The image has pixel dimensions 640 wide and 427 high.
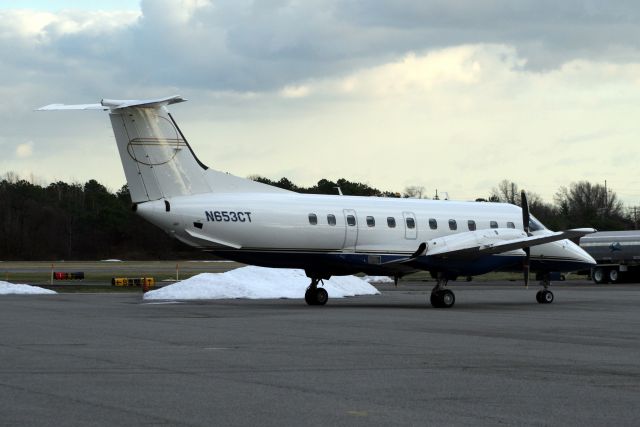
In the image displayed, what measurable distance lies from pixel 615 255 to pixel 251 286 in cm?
2744

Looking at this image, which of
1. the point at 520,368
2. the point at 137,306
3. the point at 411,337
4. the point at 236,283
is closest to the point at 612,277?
the point at 236,283

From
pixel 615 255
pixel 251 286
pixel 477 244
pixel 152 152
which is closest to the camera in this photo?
pixel 152 152

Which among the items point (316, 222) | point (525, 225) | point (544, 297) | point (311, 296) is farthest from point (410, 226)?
point (544, 297)

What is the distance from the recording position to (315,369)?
1363 centimetres

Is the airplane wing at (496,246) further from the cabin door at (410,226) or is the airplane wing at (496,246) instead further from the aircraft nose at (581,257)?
the aircraft nose at (581,257)

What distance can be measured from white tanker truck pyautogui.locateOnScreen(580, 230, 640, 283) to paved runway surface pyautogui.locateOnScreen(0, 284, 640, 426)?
31765 millimetres

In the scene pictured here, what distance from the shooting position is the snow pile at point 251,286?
35688 millimetres

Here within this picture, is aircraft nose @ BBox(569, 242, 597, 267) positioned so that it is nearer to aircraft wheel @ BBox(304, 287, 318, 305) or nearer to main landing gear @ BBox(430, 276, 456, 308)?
main landing gear @ BBox(430, 276, 456, 308)

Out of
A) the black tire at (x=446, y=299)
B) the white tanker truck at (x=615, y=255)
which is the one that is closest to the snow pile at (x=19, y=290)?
the black tire at (x=446, y=299)

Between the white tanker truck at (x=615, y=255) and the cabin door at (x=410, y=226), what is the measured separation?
2798 centimetres

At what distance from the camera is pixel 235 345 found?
16984mm

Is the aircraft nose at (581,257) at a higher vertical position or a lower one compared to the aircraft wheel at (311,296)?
higher

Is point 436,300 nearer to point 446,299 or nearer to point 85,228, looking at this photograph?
point 446,299

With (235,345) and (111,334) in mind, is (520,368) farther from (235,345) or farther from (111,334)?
(111,334)
